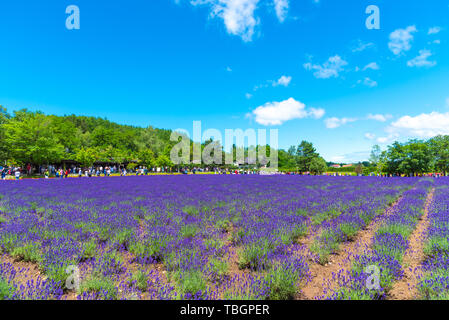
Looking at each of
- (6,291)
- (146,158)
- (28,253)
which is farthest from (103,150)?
(6,291)

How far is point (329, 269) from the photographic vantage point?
Result: 3369 mm

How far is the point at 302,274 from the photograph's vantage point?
2820 mm

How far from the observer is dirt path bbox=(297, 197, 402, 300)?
2655 mm

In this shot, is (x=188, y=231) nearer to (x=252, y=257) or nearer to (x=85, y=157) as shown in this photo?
(x=252, y=257)

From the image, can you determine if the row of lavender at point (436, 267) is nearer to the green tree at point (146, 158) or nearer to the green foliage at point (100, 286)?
the green foliage at point (100, 286)

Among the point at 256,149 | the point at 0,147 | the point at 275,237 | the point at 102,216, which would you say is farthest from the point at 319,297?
the point at 256,149

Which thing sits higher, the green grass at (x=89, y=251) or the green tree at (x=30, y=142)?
the green tree at (x=30, y=142)

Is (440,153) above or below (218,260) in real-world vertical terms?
above

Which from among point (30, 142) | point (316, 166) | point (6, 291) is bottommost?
point (6, 291)

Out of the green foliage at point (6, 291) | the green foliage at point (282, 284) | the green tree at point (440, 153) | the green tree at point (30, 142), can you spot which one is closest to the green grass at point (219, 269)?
the green foliage at point (282, 284)

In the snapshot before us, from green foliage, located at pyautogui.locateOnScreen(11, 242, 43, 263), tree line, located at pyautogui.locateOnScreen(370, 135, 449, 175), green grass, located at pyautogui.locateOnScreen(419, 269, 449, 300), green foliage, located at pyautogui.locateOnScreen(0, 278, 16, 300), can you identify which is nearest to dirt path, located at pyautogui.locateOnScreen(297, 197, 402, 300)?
green grass, located at pyautogui.locateOnScreen(419, 269, 449, 300)

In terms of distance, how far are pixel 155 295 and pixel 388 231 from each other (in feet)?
16.6

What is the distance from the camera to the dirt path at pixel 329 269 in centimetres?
266

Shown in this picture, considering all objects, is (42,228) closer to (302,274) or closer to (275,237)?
(275,237)
